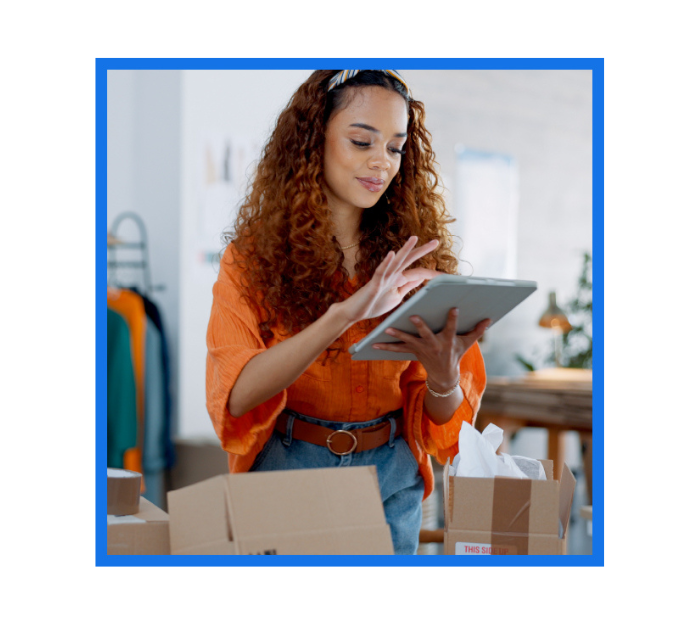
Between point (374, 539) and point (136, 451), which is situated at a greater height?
point (374, 539)

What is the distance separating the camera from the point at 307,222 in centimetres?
140

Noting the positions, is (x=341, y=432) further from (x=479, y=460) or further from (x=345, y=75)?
(x=345, y=75)

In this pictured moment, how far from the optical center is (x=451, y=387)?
1334mm

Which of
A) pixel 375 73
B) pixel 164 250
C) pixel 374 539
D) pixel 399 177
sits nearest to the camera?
pixel 374 539

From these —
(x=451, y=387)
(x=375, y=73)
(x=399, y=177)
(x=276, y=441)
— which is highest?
(x=375, y=73)

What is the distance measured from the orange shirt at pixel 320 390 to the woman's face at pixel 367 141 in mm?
279

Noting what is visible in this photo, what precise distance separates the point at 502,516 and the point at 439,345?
0.31 m

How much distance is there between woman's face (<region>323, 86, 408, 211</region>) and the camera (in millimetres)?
1341

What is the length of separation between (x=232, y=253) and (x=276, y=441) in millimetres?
385

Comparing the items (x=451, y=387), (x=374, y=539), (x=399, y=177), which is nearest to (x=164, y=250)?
(x=399, y=177)

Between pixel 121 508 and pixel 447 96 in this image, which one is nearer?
pixel 121 508

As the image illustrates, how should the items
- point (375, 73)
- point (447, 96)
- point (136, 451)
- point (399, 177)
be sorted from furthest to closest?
point (447, 96) < point (136, 451) < point (399, 177) < point (375, 73)

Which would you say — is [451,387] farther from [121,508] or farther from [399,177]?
[121,508]

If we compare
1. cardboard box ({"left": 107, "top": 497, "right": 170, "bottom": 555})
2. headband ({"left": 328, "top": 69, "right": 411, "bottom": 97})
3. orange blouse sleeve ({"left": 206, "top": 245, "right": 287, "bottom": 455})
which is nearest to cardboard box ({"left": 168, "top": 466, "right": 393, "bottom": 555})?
cardboard box ({"left": 107, "top": 497, "right": 170, "bottom": 555})
